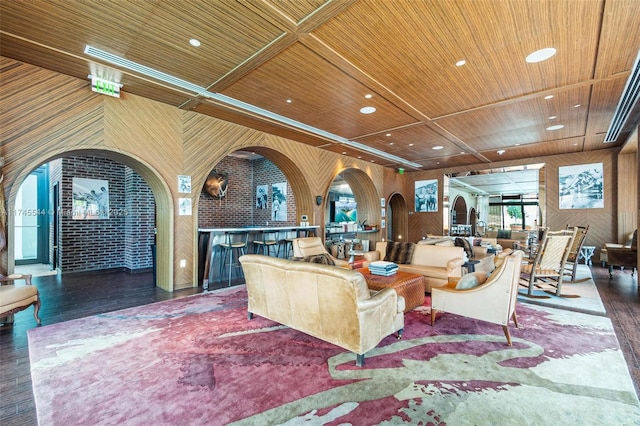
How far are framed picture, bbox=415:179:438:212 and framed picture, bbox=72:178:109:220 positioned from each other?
10.4 metres

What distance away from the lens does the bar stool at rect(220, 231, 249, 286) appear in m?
5.93

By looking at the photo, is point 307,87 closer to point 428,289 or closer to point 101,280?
point 428,289

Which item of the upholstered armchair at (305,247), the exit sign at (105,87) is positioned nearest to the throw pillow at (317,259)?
the upholstered armchair at (305,247)

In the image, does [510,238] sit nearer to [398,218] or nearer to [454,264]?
[398,218]

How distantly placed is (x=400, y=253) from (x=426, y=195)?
670 cm

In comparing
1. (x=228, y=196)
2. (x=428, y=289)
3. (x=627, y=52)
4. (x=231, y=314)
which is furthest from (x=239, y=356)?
→ (x=228, y=196)

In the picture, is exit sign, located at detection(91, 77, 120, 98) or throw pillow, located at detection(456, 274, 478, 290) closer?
throw pillow, located at detection(456, 274, 478, 290)

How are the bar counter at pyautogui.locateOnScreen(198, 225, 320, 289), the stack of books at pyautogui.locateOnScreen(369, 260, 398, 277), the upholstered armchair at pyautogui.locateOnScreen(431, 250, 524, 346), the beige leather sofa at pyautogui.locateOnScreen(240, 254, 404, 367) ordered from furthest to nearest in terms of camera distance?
1. the bar counter at pyautogui.locateOnScreen(198, 225, 320, 289)
2. the stack of books at pyautogui.locateOnScreen(369, 260, 398, 277)
3. the upholstered armchair at pyautogui.locateOnScreen(431, 250, 524, 346)
4. the beige leather sofa at pyautogui.locateOnScreen(240, 254, 404, 367)

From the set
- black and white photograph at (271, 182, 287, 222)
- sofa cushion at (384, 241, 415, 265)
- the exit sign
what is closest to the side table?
sofa cushion at (384, 241, 415, 265)

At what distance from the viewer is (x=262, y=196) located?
1048cm

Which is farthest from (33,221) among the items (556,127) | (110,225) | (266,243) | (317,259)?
(556,127)

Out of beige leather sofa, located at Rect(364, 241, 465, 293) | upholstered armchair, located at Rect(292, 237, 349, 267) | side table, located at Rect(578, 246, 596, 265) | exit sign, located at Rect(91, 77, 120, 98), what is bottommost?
side table, located at Rect(578, 246, 596, 265)

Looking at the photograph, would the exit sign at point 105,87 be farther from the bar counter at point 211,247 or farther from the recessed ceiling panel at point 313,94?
the bar counter at point 211,247

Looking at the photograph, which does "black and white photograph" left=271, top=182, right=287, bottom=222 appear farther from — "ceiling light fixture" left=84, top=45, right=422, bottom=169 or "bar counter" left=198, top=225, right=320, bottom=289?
"ceiling light fixture" left=84, top=45, right=422, bottom=169
